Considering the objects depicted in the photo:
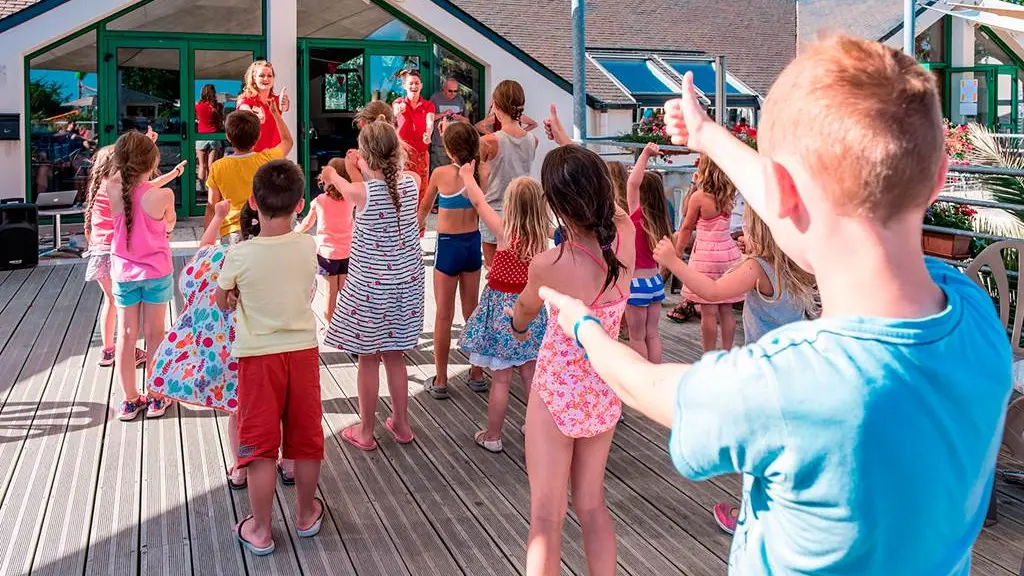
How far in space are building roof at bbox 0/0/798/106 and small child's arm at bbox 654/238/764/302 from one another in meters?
13.1

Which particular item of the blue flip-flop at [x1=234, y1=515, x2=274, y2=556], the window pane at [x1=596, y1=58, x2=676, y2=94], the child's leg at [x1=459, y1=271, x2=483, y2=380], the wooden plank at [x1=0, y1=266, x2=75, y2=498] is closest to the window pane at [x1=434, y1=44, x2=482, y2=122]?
the window pane at [x1=596, y1=58, x2=676, y2=94]

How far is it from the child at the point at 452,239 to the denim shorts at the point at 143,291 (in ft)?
4.56

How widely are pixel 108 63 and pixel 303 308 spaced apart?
37.8 feet

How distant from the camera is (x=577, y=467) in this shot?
9.83ft

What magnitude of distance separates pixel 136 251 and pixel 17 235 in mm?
5755

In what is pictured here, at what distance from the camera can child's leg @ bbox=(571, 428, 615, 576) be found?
2.95 meters

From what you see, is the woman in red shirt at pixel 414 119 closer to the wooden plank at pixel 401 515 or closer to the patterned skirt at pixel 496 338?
the patterned skirt at pixel 496 338

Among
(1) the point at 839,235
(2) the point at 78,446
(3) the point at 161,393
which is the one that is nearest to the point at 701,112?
(1) the point at 839,235

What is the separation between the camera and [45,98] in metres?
13.4

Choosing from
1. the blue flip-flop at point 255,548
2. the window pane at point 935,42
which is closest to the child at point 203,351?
the blue flip-flop at point 255,548

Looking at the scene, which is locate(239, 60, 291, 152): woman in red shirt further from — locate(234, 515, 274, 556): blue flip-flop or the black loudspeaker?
the black loudspeaker

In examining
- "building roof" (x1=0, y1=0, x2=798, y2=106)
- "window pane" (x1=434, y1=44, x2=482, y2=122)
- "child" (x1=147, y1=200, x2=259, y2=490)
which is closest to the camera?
"child" (x1=147, y1=200, x2=259, y2=490)

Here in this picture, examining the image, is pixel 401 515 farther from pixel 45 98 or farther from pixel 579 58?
pixel 45 98

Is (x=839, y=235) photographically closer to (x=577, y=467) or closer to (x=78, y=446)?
(x=577, y=467)
